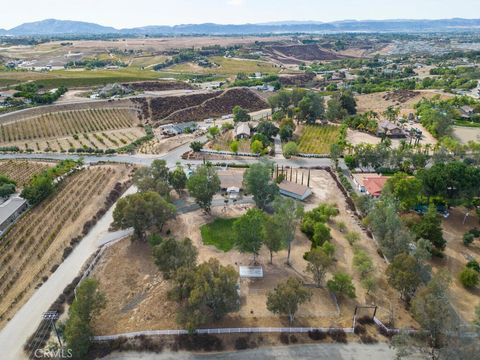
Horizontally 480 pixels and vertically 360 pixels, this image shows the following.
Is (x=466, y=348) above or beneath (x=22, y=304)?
above

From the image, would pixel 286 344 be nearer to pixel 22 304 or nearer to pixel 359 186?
pixel 22 304

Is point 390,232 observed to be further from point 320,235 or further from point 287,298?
point 287,298

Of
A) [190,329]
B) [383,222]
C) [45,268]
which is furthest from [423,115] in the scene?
[45,268]

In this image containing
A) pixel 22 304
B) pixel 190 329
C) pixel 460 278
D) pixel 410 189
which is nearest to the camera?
pixel 190 329

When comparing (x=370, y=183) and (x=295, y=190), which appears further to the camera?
(x=370, y=183)

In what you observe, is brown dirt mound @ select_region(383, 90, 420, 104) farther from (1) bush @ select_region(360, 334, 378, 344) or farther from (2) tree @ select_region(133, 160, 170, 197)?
(1) bush @ select_region(360, 334, 378, 344)

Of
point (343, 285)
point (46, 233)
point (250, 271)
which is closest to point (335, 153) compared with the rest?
point (343, 285)
